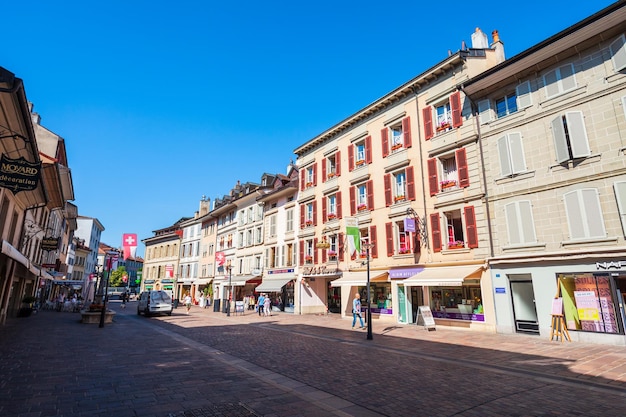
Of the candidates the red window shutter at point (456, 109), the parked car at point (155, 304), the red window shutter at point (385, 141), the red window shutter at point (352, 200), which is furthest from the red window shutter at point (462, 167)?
the parked car at point (155, 304)

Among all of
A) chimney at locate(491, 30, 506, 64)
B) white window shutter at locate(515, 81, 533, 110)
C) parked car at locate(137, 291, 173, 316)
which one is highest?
chimney at locate(491, 30, 506, 64)

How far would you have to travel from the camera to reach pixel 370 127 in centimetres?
2461

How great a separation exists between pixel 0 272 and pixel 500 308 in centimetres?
2385

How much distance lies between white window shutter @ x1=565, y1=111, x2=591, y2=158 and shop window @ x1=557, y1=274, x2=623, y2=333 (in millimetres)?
4912

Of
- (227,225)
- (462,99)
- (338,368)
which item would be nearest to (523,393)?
→ (338,368)

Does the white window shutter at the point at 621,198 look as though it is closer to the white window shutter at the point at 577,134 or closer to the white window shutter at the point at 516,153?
the white window shutter at the point at 577,134

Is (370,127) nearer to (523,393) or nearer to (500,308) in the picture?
(500,308)

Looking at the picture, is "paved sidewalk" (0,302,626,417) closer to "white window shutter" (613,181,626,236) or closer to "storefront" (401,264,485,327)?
"storefront" (401,264,485,327)

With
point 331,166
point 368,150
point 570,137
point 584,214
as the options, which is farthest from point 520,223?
point 331,166

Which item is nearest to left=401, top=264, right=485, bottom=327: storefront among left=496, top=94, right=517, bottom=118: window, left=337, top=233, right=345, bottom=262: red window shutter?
left=337, top=233, right=345, bottom=262: red window shutter

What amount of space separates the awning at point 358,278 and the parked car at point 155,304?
1373cm

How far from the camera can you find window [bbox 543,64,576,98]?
14.7 m

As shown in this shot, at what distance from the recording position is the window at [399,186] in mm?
20562

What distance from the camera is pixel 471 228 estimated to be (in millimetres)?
17109
